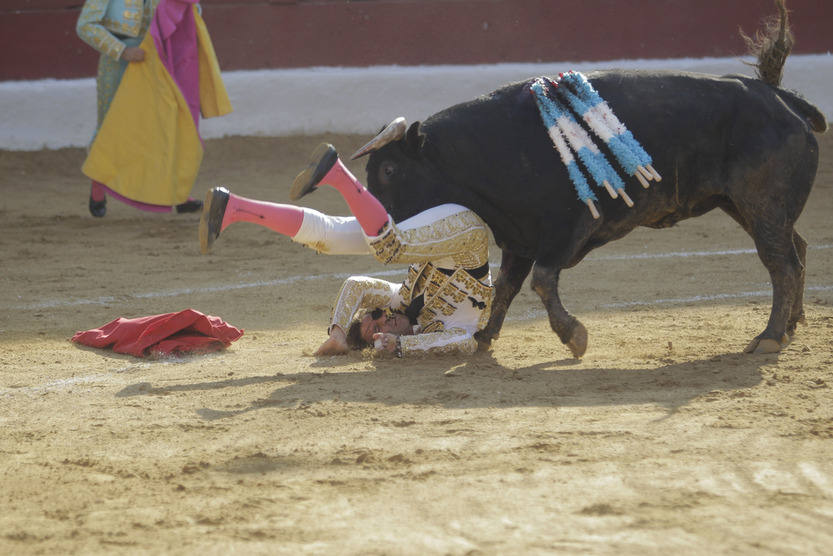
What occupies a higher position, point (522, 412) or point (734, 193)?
point (734, 193)

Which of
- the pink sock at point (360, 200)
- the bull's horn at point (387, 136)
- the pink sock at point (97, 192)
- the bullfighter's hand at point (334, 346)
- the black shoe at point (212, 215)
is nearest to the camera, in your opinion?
the black shoe at point (212, 215)

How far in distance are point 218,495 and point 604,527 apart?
3.23 ft

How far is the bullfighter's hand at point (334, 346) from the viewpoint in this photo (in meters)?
4.38

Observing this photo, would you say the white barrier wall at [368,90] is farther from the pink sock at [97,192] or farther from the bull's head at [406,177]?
the bull's head at [406,177]

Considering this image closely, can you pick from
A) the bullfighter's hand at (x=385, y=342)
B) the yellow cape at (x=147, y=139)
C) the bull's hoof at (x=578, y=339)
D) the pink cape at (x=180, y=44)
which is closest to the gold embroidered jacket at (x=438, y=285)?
the bullfighter's hand at (x=385, y=342)

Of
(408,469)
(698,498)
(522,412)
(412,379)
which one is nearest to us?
(698,498)

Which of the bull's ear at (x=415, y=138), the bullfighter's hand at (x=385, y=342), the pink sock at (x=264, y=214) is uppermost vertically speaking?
the bull's ear at (x=415, y=138)

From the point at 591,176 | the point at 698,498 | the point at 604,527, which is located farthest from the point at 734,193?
the point at 604,527

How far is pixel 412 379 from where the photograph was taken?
12.9 ft

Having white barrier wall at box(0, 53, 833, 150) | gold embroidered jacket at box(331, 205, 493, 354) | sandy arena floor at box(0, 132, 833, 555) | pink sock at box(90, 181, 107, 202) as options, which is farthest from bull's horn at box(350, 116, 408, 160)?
white barrier wall at box(0, 53, 833, 150)

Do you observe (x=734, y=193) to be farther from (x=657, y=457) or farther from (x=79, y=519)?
(x=79, y=519)

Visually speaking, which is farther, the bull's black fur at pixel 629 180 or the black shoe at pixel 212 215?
the bull's black fur at pixel 629 180

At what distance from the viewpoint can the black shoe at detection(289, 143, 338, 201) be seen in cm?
382

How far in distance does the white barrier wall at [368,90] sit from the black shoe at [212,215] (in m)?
6.59
